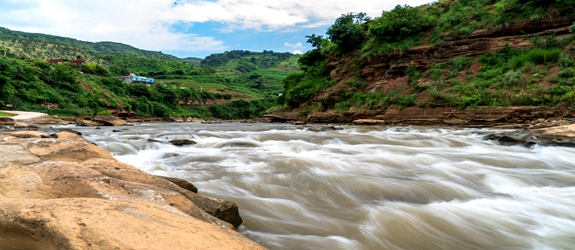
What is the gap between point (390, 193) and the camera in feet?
17.7

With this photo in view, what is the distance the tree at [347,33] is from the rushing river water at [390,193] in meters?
21.7

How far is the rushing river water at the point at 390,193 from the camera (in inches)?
151

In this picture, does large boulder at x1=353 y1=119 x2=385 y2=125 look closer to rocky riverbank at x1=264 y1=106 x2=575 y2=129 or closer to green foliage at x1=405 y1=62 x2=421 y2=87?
rocky riverbank at x1=264 y1=106 x2=575 y2=129

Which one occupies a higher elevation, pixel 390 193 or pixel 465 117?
pixel 465 117

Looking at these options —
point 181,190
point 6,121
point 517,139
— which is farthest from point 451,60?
point 6,121

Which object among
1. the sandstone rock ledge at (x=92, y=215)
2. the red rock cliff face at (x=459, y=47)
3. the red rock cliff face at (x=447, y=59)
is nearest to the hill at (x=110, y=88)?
the red rock cliff face at (x=447, y=59)

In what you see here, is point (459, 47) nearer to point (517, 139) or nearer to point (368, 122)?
point (368, 122)

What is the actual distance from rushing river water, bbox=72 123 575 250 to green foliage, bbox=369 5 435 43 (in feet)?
58.8

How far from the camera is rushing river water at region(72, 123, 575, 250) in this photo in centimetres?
383

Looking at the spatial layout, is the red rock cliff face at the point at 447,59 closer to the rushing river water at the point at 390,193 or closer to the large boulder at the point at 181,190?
the rushing river water at the point at 390,193

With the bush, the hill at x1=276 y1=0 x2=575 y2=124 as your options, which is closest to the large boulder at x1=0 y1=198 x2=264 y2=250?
the hill at x1=276 y1=0 x2=575 y2=124

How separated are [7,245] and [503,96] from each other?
19.3m

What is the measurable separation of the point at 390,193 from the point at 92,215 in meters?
4.49

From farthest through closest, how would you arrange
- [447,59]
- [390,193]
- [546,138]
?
1. [447,59]
2. [546,138]
3. [390,193]
